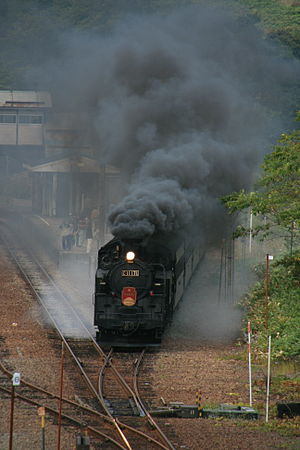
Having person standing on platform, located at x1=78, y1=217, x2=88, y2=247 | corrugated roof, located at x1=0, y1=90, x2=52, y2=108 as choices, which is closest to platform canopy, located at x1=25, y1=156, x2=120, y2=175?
person standing on platform, located at x1=78, y1=217, x2=88, y2=247

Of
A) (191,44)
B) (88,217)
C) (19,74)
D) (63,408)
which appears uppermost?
(19,74)

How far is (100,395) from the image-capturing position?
12781 millimetres

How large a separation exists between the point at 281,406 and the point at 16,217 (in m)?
41.2

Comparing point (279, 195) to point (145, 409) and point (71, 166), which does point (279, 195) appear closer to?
point (145, 409)

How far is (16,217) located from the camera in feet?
169

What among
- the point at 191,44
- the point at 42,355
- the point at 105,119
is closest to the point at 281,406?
the point at 42,355

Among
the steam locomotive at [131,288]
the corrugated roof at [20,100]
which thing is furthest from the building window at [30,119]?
the steam locomotive at [131,288]

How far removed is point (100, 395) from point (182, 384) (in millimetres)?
1850

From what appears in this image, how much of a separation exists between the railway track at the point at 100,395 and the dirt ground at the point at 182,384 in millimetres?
304

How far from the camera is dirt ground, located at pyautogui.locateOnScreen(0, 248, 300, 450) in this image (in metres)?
10.6

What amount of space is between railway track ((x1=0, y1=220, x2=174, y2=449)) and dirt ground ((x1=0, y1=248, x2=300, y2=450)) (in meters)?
0.30

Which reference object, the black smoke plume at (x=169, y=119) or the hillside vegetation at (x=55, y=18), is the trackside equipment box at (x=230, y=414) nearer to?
the black smoke plume at (x=169, y=119)

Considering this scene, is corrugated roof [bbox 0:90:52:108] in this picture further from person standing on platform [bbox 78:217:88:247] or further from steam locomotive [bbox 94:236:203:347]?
steam locomotive [bbox 94:236:203:347]

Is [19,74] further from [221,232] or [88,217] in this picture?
[221,232]
